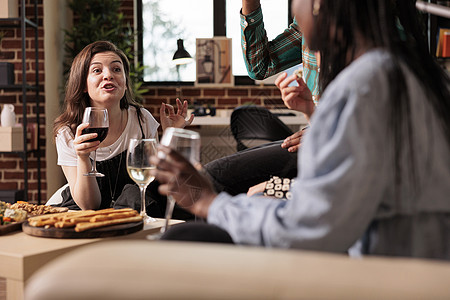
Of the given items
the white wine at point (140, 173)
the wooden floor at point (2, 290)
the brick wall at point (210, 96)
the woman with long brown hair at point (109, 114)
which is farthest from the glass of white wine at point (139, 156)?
the brick wall at point (210, 96)

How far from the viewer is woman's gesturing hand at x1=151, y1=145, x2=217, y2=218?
35.9 inches

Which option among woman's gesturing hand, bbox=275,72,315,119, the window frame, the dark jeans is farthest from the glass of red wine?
the window frame

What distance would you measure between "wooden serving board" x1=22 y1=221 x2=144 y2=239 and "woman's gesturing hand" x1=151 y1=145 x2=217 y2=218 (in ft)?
1.56

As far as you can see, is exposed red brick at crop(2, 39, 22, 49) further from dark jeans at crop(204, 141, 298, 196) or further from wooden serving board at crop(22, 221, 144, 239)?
wooden serving board at crop(22, 221, 144, 239)

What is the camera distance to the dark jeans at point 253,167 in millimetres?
1928

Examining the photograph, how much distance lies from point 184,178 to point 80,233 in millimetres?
513

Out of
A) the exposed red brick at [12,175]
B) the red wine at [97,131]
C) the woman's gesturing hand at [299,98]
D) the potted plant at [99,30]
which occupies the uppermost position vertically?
the potted plant at [99,30]

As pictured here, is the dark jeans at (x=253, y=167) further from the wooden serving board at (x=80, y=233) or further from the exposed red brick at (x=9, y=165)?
the exposed red brick at (x=9, y=165)

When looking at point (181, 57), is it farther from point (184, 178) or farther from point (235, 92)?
point (184, 178)

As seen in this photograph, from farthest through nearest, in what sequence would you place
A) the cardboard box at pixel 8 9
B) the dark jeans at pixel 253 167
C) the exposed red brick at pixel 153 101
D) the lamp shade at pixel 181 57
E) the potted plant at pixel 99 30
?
the exposed red brick at pixel 153 101 → the potted plant at pixel 99 30 → the lamp shade at pixel 181 57 → the cardboard box at pixel 8 9 → the dark jeans at pixel 253 167

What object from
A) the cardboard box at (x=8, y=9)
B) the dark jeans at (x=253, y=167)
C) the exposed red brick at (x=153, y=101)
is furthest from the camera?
the exposed red brick at (x=153, y=101)

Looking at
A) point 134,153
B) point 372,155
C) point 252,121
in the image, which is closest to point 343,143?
point 372,155

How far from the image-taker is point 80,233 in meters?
1.32

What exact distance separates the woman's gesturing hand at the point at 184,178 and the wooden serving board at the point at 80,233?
0.48 m
